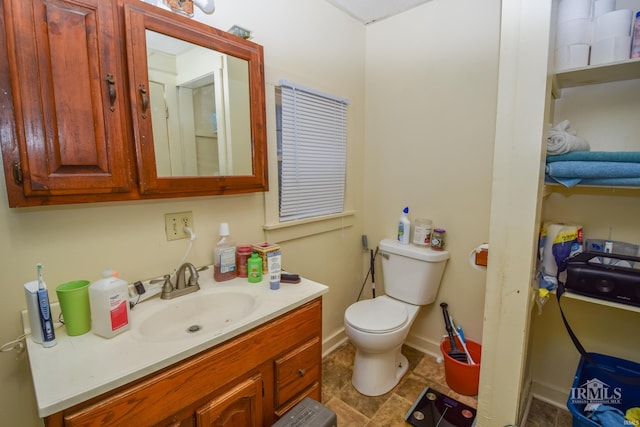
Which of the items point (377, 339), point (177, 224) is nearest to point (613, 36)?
point (377, 339)

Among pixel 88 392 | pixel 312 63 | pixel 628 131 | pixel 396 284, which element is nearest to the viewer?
pixel 88 392

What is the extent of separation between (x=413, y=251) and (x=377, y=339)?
1.99 ft

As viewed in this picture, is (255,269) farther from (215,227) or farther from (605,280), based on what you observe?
(605,280)

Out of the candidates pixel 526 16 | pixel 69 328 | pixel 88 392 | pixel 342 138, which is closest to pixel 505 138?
pixel 526 16

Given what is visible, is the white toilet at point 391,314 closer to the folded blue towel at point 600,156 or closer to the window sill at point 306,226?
the window sill at point 306,226

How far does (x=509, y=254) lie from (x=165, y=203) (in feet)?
4.56

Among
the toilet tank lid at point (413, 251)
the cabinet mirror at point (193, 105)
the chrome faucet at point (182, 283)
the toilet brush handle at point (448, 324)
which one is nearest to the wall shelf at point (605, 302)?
the toilet tank lid at point (413, 251)

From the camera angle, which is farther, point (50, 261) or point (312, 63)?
point (312, 63)

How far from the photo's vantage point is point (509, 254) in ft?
3.84

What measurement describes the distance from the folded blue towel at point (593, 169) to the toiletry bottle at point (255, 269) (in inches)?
51.0

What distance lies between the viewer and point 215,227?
4.62ft

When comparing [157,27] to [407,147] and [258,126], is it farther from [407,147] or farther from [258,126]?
[407,147]

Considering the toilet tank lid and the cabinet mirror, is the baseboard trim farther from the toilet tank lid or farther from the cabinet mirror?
the cabinet mirror

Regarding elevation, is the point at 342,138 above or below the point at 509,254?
above
